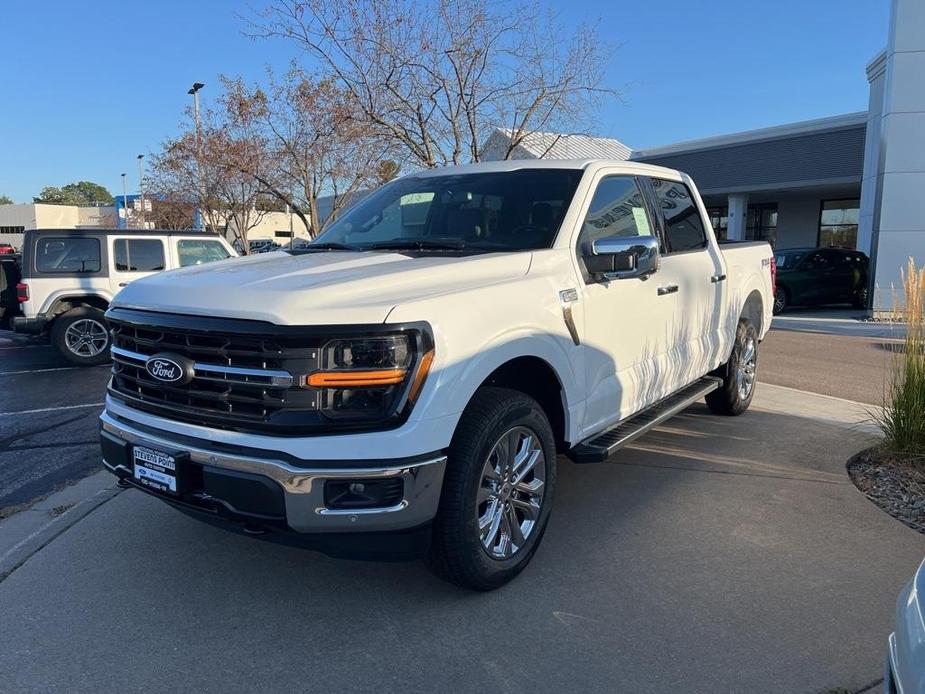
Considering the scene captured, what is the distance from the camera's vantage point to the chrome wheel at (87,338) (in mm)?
9992

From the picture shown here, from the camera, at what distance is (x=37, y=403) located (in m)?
7.43

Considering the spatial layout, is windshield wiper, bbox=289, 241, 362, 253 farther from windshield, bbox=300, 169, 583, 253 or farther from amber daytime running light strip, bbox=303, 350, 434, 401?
amber daytime running light strip, bbox=303, 350, 434, 401

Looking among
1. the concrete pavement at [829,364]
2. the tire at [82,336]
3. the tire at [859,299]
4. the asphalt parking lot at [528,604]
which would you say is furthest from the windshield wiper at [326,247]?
the tire at [859,299]

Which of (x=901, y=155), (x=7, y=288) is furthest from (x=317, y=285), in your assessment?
(x=901, y=155)

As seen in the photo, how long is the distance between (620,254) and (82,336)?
9.01 meters

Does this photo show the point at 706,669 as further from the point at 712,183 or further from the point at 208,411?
the point at 712,183

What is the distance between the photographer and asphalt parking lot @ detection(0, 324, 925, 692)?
2689 mm

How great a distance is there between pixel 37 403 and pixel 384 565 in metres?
5.69

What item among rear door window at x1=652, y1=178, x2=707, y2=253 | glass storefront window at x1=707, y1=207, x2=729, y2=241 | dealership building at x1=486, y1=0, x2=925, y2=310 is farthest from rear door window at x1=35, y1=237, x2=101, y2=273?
glass storefront window at x1=707, y1=207, x2=729, y2=241

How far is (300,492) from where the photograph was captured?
2662 millimetres

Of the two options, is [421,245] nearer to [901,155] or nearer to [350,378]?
[350,378]

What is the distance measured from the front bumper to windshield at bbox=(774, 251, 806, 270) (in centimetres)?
1681

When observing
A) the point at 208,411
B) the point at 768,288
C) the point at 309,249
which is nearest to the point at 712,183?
the point at 768,288

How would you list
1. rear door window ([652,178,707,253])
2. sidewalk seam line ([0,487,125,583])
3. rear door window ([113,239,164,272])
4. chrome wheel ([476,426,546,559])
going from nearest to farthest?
1. chrome wheel ([476,426,546,559])
2. sidewalk seam line ([0,487,125,583])
3. rear door window ([652,178,707,253])
4. rear door window ([113,239,164,272])
